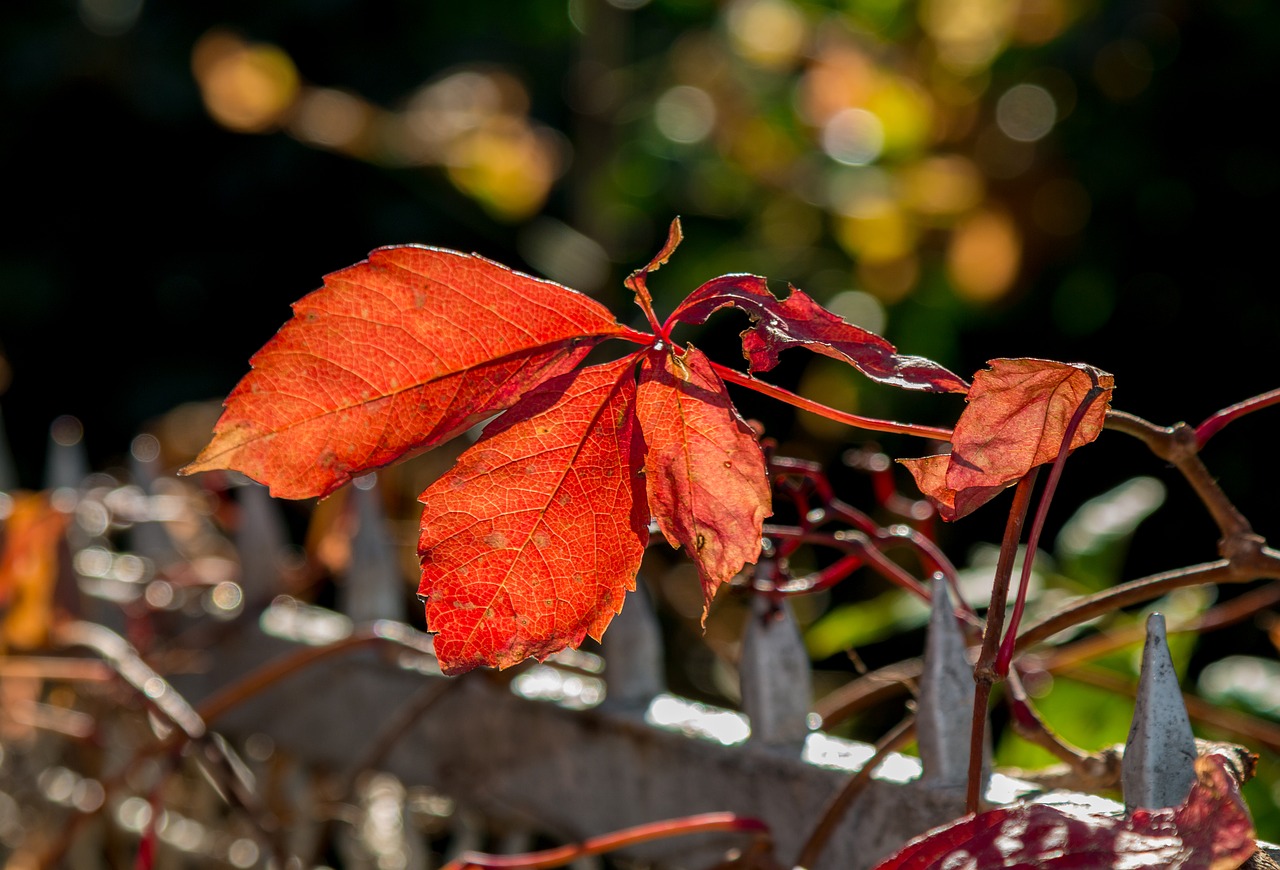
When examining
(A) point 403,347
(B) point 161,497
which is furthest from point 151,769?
(A) point 403,347

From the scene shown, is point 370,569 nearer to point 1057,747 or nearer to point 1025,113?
point 1057,747

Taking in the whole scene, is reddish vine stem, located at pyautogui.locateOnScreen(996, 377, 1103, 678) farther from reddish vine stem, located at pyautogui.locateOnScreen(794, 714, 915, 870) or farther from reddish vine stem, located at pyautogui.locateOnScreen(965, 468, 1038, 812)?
reddish vine stem, located at pyautogui.locateOnScreen(794, 714, 915, 870)

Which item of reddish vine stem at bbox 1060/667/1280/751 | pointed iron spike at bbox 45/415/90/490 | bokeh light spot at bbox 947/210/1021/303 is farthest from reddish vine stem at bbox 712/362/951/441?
bokeh light spot at bbox 947/210/1021/303

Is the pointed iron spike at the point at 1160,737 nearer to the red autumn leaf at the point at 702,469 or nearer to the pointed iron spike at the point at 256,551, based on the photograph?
the red autumn leaf at the point at 702,469

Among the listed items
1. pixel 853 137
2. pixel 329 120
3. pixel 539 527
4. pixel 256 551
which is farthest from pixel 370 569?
pixel 329 120

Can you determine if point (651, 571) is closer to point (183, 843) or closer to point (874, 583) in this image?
point (183, 843)

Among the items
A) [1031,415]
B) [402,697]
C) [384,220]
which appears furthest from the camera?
[384,220]

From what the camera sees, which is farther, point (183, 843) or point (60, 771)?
point (60, 771)
